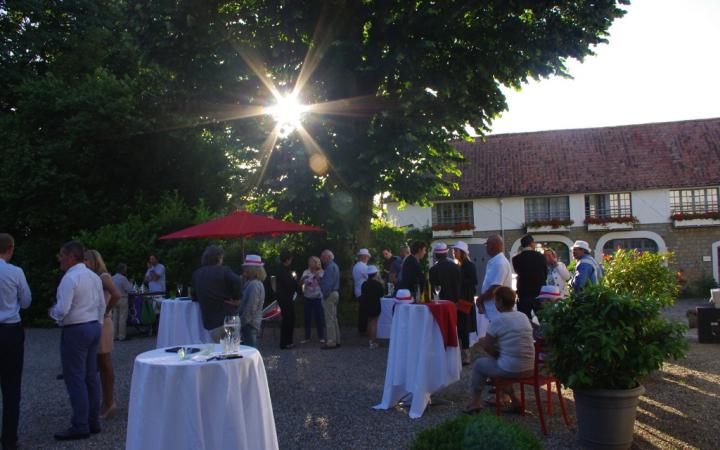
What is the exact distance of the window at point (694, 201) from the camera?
33094mm

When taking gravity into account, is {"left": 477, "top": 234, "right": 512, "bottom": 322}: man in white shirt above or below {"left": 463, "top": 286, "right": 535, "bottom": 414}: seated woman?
above

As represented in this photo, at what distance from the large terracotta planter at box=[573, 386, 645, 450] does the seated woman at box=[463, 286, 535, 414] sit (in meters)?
0.91

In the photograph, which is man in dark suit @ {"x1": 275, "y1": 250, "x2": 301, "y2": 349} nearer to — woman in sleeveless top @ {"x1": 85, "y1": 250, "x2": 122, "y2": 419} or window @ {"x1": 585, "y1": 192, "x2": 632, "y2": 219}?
woman in sleeveless top @ {"x1": 85, "y1": 250, "x2": 122, "y2": 419}

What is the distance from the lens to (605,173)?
115ft

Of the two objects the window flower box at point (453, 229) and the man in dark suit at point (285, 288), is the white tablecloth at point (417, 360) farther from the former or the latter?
the window flower box at point (453, 229)

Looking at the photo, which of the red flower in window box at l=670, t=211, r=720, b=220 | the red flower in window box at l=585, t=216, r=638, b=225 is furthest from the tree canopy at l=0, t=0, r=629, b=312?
the red flower in window box at l=670, t=211, r=720, b=220

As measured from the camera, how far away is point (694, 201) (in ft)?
110

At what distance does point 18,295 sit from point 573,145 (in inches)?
1402

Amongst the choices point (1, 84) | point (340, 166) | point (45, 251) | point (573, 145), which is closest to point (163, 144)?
point (45, 251)

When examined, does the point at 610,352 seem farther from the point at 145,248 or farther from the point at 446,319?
the point at 145,248

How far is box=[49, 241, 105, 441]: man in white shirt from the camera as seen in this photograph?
21.3 feet

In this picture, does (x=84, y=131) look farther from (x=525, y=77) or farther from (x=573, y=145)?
(x=573, y=145)

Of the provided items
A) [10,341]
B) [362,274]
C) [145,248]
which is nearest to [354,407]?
[10,341]

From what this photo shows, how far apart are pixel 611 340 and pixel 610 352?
111 millimetres
